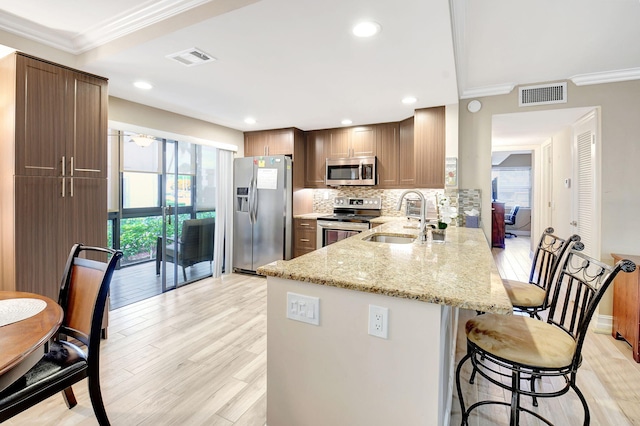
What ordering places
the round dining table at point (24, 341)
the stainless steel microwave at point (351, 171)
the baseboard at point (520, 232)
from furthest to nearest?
the baseboard at point (520, 232) < the stainless steel microwave at point (351, 171) < the round dining table at point (24, 341)

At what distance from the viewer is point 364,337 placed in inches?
49.9

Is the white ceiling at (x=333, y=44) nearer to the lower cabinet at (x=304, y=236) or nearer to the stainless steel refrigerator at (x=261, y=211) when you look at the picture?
the stainless steel refrigerator at (x=261, y=211)

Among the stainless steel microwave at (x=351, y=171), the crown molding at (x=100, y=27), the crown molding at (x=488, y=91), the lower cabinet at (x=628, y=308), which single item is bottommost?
the lower cabinet at (x=628, y=308)

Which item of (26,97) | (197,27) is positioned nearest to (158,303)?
(26,97)

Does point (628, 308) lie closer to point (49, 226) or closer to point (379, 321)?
point (379, 321)

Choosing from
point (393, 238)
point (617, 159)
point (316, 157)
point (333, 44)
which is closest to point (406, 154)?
point (316, 157)

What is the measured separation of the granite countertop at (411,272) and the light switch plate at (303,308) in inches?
3.8

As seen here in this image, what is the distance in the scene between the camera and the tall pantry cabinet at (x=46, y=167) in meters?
2.19

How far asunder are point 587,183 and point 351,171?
2.81 meters

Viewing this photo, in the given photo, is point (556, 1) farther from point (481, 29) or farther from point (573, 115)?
point (573, 115)

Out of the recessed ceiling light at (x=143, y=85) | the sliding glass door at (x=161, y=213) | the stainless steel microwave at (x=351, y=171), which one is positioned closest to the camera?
the recessed ceiling light at (x=143, y=85)

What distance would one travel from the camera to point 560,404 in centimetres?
191

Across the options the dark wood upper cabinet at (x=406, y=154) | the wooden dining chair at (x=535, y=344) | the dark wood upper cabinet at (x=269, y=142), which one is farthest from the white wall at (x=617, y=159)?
the dark wood upper cabinet at (x=269, y=142)

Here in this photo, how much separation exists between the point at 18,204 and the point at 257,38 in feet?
6.79
